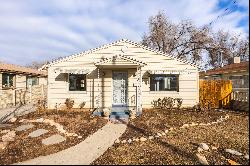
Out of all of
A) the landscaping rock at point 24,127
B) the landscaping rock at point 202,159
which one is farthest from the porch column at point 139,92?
the landscaping rock at point 202,159

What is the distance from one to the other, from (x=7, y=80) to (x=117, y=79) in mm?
8705

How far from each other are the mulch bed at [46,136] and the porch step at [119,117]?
21.8 inches

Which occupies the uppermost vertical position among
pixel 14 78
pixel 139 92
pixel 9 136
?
pixel 14 78

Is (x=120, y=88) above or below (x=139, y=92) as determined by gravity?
above

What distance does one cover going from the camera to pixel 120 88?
51.8 feet

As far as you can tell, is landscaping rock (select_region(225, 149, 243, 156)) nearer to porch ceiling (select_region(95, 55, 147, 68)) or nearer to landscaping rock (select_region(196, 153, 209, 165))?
landscaping rock (select_region(196, 153, 209, 165))

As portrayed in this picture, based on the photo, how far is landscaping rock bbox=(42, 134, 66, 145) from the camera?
8.70m

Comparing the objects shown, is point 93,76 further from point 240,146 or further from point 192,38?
point 192,38

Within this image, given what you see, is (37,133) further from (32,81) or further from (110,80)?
(32,81)

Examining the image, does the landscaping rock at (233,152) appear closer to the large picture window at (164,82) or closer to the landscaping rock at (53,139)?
the landscaping rock at (53,139)

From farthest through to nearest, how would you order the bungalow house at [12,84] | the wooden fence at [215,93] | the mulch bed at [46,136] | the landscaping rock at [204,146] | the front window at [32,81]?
the front window at [32,81] < the wooden fence at [215,93] < the bungalow house at [12,84] < the landscaping rock at [204,146] < the mulch bed at [46,136]

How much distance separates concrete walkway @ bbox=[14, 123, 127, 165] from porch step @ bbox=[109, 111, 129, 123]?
2282 mm

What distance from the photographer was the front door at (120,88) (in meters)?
15.7

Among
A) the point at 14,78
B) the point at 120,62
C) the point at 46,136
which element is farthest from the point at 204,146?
the point at 14,78
